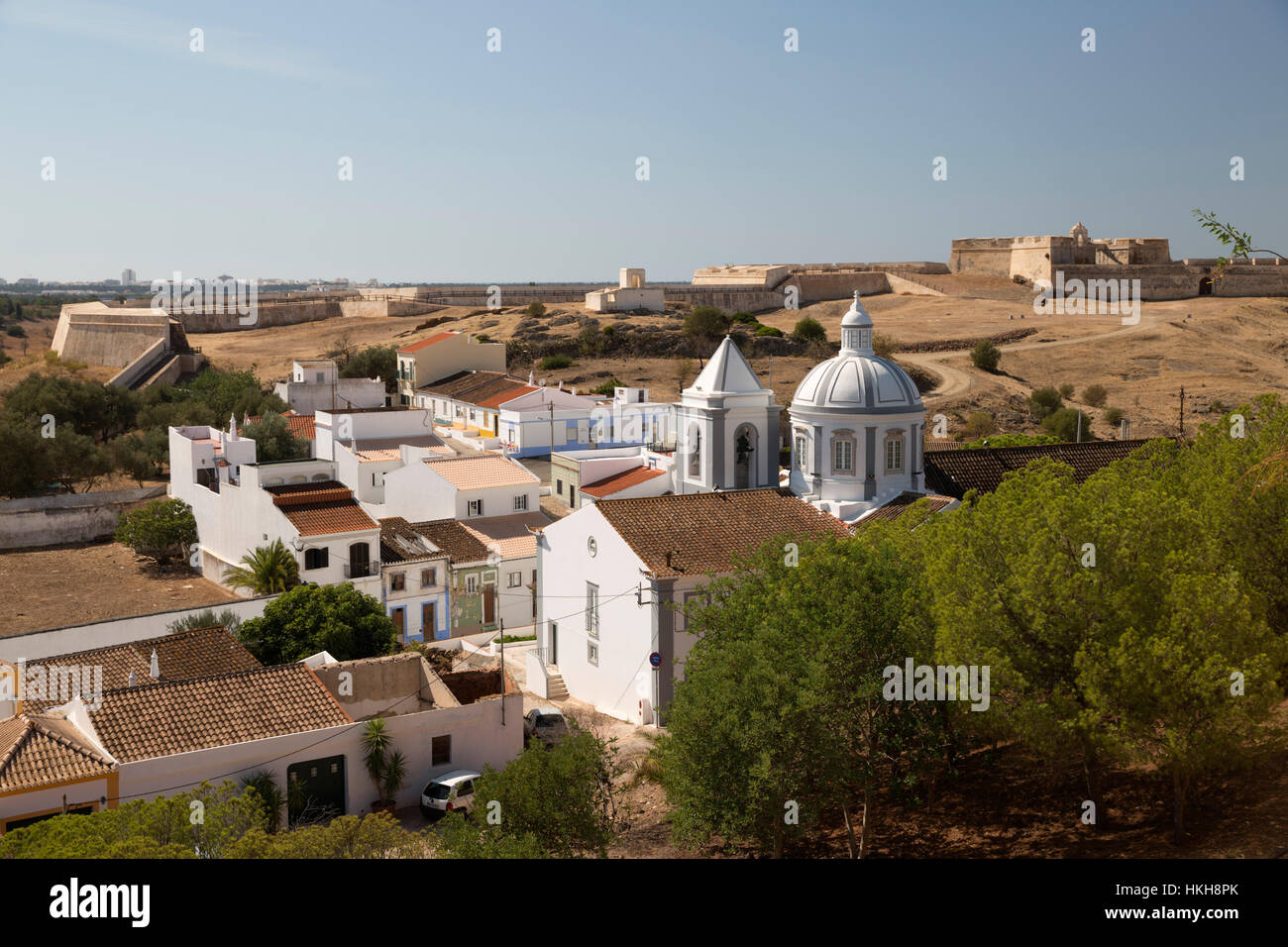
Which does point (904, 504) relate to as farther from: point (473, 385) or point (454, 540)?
point (473, 385)

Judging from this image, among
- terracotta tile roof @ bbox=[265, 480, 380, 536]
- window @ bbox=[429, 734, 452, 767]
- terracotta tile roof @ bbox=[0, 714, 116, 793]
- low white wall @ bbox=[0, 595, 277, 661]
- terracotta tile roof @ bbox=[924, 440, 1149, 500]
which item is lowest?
window @ bbox=[429, 734, 452, 767]

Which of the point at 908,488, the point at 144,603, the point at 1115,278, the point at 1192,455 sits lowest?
the point at 144,603

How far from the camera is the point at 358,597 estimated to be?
22.8 m

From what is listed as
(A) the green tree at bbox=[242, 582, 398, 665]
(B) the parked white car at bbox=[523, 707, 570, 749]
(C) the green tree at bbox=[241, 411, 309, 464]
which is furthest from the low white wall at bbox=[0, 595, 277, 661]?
(C) the green tree at bbox=[241, 411, 309, 464]

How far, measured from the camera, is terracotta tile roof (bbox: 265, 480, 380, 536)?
91.3ft

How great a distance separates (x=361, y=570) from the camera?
90.8 feet

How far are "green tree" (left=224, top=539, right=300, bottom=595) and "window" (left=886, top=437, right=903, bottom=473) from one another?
1420cm

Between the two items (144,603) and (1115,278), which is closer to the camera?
(144,603)

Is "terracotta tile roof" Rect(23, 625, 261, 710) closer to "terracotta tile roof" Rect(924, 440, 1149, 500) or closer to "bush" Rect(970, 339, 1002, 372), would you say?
"terracotta tile roof" Rect(924, 440, 1149, 500)

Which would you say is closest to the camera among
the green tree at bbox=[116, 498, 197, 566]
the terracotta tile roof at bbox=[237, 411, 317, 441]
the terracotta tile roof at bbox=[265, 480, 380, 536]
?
the terracotta tile roof at bbox=[265, 480, 380, 536]
